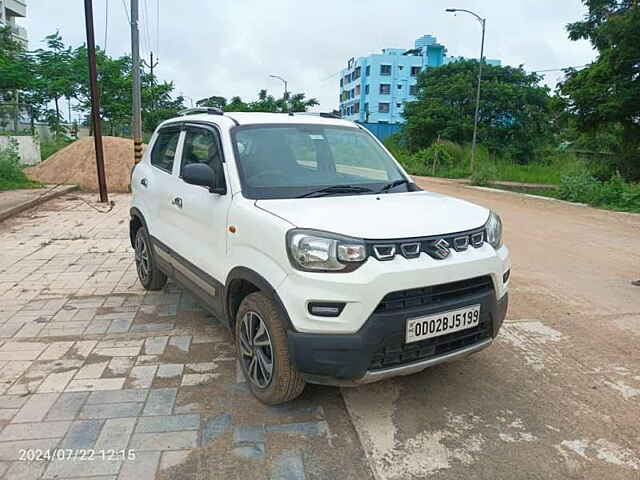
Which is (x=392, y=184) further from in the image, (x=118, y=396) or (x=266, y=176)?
(x=118, y=396)

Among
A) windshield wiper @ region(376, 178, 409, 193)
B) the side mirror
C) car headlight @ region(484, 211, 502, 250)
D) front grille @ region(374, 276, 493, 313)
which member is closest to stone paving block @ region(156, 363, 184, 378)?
the side mirror

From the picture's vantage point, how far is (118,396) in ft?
11.1

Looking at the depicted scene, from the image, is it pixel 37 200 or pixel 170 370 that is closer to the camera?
pixel 170 370

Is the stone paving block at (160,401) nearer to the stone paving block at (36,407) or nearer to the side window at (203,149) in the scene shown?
the stone paving block at (36,407)

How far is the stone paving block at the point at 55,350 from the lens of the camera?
156 inches

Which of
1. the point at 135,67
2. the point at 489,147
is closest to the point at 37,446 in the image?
the point at 135,67

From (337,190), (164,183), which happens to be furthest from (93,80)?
(337,190)

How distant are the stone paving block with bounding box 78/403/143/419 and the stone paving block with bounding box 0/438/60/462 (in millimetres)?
266

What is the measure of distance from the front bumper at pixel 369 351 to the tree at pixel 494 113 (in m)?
34.2

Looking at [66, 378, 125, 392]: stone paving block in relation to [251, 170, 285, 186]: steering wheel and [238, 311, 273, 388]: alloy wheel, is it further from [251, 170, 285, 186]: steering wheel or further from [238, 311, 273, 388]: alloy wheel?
[251, 170, 285, 186]: steering wheel

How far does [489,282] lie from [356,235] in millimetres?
1007

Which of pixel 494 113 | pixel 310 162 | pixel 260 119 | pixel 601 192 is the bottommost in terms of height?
pixel 601 192

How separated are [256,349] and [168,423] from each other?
2.18 ft

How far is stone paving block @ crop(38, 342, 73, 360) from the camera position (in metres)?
3.96
